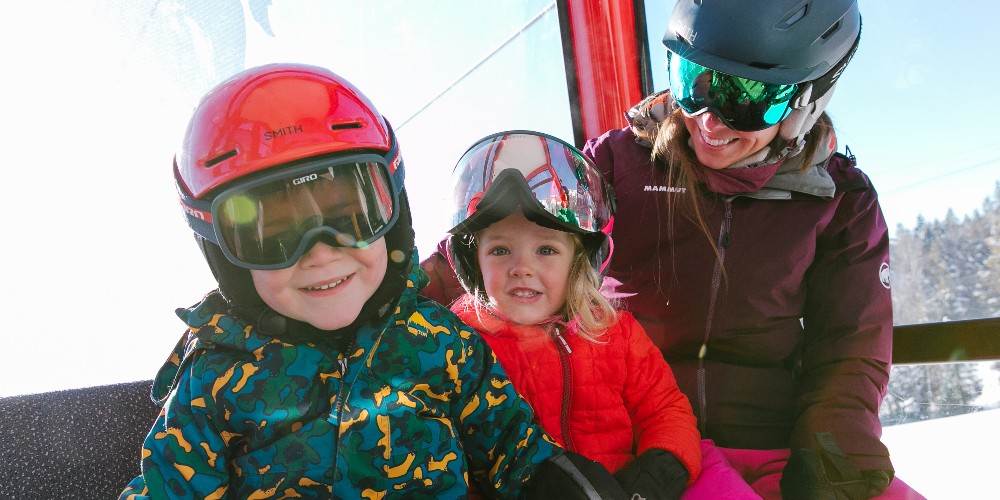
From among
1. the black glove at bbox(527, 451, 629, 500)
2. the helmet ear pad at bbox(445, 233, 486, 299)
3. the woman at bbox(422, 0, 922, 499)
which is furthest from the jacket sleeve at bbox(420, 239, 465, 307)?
the black glove at bbox(527, 451, 629, 500)

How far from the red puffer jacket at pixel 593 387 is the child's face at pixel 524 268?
49 millimetres

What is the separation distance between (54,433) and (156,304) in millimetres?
629

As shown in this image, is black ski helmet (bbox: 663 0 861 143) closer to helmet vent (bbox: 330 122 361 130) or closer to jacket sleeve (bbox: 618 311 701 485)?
jacket sleeve (bbox: 618 311 701 485)

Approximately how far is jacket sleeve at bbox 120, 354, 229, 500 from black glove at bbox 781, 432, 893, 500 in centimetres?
109

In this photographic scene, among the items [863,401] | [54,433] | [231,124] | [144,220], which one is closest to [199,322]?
[231,124]

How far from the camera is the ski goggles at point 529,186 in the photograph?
1437 mm

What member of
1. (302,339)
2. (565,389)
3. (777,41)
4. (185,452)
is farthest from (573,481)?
(777,41)

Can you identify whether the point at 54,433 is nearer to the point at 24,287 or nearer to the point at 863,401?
the point at 24,287

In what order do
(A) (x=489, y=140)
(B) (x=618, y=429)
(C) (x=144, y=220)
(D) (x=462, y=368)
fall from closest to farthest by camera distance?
1. (D) (x=462, y=368)
2. (B) (x=618, y=429)
3. (A) (x=489, y=140)
4. (C) (x=144, y=220)

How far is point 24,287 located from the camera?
5.58ft

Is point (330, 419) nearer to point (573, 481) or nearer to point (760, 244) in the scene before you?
point (573, 481)

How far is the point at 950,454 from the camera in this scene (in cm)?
234

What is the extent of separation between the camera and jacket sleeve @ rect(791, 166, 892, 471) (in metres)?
1.45

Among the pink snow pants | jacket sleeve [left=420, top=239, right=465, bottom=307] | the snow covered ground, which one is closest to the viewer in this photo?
the pink snow pants
